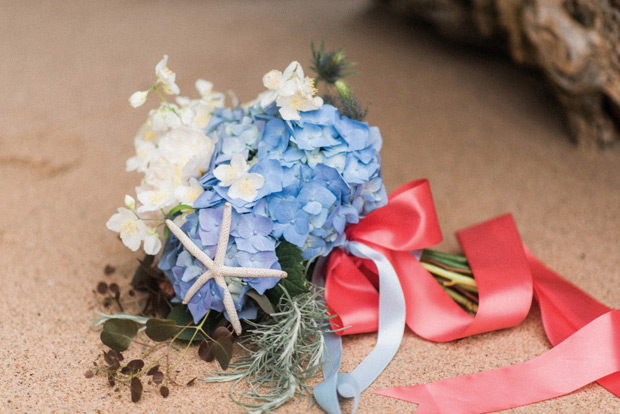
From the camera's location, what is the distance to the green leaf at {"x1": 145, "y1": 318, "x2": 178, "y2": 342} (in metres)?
1.10

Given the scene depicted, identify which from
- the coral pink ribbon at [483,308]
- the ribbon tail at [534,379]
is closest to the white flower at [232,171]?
the coral pink ribbon at [483,308]

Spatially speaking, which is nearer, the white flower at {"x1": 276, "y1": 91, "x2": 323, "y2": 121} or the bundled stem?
the white flower at {"x1": 276, "y1": 91, "x2": 323, "y2": 121}

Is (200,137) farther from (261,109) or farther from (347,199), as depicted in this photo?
(347,199)

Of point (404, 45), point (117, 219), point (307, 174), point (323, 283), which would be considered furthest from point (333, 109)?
point (404, 45)

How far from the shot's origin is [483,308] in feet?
4.14

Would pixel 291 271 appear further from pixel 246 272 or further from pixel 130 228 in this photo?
pixel 130 228

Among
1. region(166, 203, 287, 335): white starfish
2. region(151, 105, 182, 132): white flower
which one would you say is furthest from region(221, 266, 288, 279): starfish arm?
region(151, 105, 182, 132): white flower

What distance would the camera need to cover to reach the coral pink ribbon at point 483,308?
1117 mm

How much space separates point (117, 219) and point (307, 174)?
396 mm

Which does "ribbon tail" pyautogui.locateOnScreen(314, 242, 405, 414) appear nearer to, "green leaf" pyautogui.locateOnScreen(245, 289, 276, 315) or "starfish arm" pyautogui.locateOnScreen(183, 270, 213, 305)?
"green leaf" pyautogui.locateOnScreen(245, 289, 276, 315)

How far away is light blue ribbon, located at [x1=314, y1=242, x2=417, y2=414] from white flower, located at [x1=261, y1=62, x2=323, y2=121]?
0.33 meters

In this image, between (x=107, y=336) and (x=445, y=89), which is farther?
(x=445, y=89)

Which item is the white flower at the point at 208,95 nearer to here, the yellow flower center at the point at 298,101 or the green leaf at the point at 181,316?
the yellow flower center at the point at 298,101

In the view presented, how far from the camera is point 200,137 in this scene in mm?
1233
